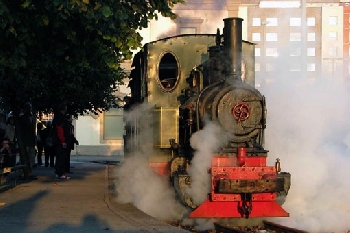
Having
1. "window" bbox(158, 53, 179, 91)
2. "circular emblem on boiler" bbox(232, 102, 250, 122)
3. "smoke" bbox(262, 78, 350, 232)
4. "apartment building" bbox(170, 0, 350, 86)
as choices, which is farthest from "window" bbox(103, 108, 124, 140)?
"circular emblem on boiler" bbox(232, 102, 250, 122)

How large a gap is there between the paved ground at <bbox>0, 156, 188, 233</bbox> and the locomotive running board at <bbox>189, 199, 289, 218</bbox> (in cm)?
82

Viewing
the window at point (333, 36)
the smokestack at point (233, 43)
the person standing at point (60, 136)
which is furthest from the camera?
the window at point (333, 36)

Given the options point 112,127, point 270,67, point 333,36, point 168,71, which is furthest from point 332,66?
point 112,127

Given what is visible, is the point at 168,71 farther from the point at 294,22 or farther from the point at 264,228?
the point at 294,22

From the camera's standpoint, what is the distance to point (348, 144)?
1355 cm

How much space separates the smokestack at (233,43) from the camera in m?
10.1

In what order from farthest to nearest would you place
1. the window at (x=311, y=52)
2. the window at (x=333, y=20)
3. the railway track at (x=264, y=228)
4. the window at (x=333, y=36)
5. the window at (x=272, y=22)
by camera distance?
the window at (x=333, y=36)
the window at (x=333, y=20)
the window at (x=311, y=52)
the window at (x=272, y=22)
the railway track at (x=264, y=228)

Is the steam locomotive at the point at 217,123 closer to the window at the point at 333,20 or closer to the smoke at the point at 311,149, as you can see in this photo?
the smoke at the point at 311,149

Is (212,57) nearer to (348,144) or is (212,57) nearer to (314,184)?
(314,184)

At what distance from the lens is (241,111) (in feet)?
32.3

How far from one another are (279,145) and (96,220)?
13.5ft

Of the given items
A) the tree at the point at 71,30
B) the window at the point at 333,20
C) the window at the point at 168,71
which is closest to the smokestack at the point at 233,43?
the tree at the point at 71,30

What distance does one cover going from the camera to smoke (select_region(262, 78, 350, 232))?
1116 centimetres

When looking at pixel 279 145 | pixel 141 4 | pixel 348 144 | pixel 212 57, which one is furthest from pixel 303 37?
pixel 141 4
